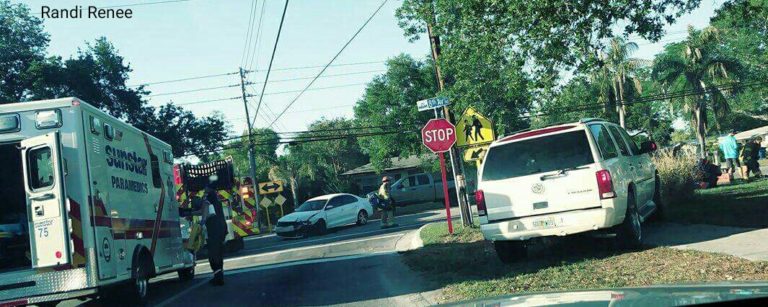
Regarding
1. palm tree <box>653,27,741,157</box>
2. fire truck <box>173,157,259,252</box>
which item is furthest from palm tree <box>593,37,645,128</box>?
fire truck <box>173,157,259,252</box>

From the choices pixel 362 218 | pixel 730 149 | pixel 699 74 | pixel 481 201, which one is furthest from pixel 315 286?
pixel 699 74

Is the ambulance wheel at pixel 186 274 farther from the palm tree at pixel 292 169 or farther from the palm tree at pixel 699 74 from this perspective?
the palm tree at pixel 292 169

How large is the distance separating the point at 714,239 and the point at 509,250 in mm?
2789

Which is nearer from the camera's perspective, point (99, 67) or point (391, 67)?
point (99, 67)

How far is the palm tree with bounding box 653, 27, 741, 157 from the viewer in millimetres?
41688

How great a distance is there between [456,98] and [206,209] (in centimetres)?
1381

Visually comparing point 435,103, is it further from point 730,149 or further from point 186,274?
point 730,149

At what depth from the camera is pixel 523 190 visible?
900cm

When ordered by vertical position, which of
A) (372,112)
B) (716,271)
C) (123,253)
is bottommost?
(716,271)

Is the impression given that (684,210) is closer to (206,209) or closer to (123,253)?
(206,209)

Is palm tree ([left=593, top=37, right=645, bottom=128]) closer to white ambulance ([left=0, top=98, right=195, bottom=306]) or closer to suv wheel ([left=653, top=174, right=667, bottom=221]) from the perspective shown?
suv wheel ([left=653, top=174, right=667, bottom=221])

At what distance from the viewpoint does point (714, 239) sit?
359 inches

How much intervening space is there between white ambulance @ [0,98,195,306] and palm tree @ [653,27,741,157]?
4021 cm

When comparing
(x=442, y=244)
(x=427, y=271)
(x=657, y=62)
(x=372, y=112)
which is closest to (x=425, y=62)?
(x=372, y=112)
